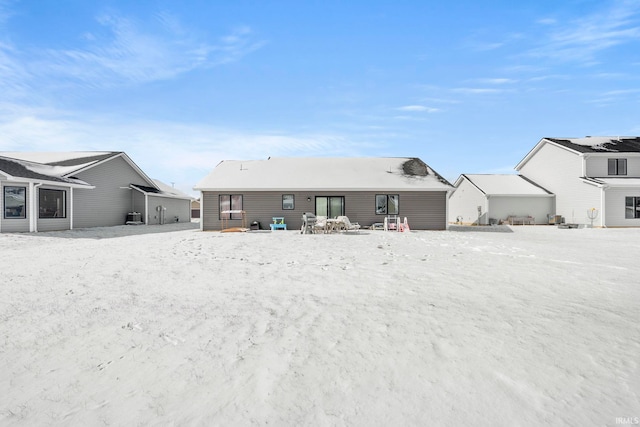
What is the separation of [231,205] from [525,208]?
22548mm

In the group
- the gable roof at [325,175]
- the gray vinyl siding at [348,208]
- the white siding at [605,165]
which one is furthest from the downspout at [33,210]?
the white siding at [605,165]

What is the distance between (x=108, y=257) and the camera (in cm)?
958

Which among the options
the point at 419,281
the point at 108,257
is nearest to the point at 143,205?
the point at 108,257

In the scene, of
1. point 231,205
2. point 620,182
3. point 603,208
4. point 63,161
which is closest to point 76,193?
point 63,161

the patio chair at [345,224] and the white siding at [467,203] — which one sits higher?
the white siding at [467,203]

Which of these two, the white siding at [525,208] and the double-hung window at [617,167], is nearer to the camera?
the double-hung window at [617,167]

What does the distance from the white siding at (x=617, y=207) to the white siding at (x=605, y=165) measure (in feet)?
7.57

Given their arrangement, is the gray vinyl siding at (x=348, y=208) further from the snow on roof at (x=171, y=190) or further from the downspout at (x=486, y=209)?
the snow on roof at (x=171, y=190)

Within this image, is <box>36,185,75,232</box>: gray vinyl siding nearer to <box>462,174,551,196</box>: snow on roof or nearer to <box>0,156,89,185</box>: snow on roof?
<box>0,156,89,185</box>: snow on roof

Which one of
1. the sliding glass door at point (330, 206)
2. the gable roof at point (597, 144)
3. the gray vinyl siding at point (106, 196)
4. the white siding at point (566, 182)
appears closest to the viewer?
the sliding glass door at point (330, 206)

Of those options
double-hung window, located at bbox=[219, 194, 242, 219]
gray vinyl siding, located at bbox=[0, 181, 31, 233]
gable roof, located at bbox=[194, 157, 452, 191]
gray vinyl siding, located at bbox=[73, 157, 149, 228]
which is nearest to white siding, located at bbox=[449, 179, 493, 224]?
gable roof, located at bbox=[194, 157, 452, 191]

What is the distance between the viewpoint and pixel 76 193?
21.7m

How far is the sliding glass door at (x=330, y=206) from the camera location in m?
20.8

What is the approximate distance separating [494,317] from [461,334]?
83 cm
